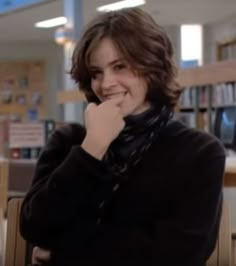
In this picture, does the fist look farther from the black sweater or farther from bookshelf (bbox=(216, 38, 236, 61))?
bookshelf (bbox=(216, 38, 236, 61))

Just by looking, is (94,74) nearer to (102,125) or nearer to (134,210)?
(102,125)

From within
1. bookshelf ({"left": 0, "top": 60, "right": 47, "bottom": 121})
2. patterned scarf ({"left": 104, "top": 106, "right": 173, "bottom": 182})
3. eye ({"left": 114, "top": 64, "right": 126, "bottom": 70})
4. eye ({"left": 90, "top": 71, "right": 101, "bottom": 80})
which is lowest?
bookshelf ({"left": 0, "top": 60, "right": 47, "bottom": 121})

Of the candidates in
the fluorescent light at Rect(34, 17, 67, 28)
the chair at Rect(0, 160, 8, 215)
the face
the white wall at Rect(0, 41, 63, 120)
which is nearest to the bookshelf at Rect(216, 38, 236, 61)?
the fluorescent light at Rect(34, 17, 67, 28)

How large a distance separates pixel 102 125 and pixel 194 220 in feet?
0.74

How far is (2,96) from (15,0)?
436 cm

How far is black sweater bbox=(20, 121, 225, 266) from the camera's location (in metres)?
1.04

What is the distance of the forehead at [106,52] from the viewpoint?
1099mm

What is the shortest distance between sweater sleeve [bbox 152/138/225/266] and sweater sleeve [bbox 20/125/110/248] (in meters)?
0.13

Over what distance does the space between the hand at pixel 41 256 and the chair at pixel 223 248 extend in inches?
12.7

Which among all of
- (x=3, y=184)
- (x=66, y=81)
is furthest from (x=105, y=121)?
(x=66, y=81)

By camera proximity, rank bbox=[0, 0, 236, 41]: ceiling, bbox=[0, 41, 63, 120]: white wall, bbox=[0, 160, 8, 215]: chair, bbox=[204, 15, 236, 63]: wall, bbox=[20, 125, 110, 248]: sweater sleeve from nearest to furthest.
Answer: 1. bbox=[20, 125, 110, 248]: sweater sleeve
2. bbox=[0, 160, 8, 215]: chair
3. bbox=[0, 0, 236, 41]: ceiling
4. bbox=[204, 15, 236, 63]: wall
5. bbox=[0, 41, 63, 120]: white wall

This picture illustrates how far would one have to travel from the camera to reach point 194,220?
1.05 metres

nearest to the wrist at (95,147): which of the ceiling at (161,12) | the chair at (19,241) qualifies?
the chair at (19,241)

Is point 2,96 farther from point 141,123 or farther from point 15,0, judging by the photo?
point 141,123
